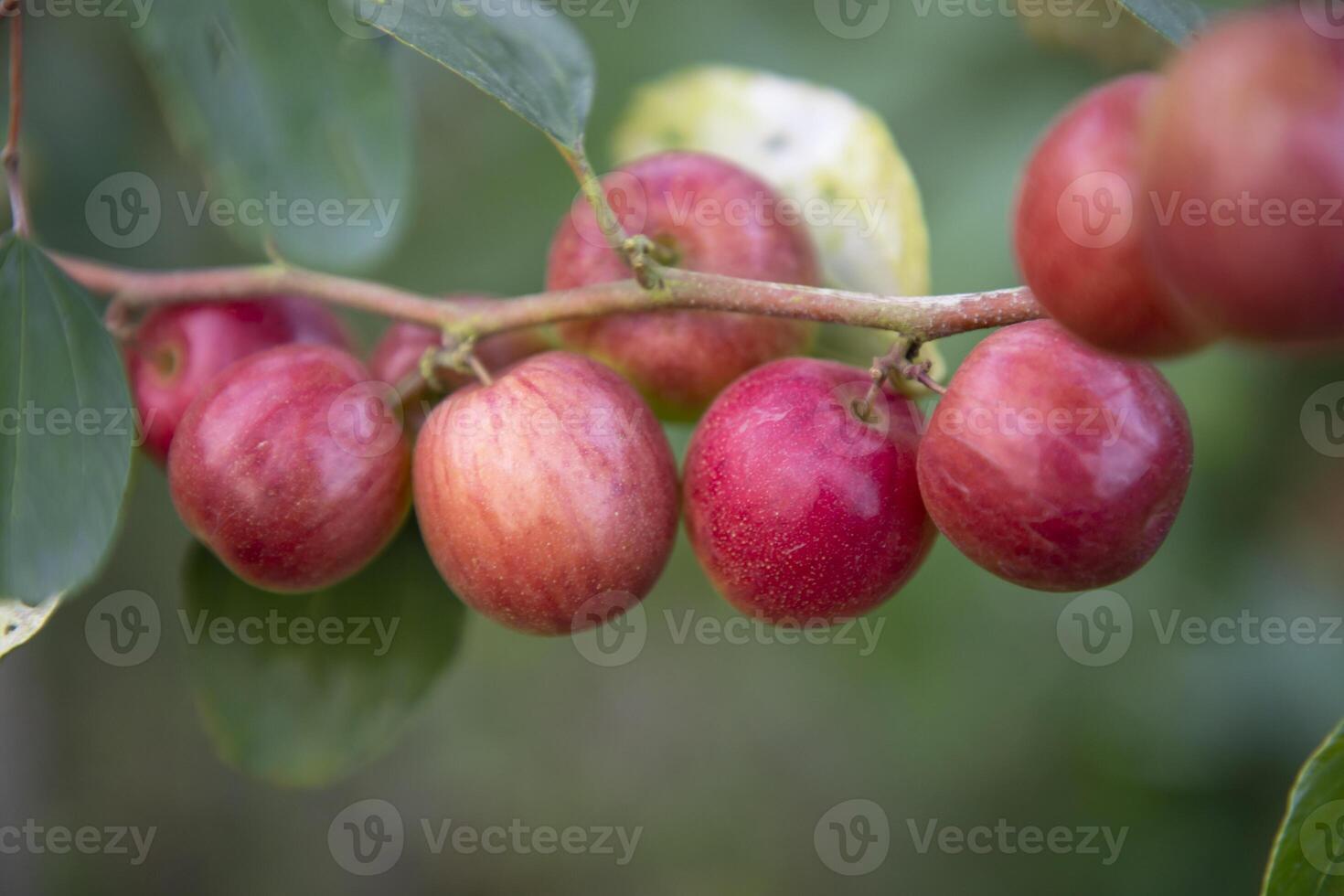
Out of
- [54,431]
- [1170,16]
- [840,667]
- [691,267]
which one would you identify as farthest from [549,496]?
[840,667]

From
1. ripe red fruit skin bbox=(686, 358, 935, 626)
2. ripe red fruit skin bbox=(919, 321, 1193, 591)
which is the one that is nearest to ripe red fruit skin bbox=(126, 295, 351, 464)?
ripe red fruit skin bbox=(686, 358, 935, 626)

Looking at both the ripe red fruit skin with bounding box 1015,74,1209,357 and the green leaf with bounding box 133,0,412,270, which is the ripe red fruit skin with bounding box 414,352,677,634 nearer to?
the green leaf with bounding box 133,0,412,270

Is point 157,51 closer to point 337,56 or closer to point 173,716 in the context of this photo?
point 337,56

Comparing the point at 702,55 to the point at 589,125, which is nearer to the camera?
the point at 589,125

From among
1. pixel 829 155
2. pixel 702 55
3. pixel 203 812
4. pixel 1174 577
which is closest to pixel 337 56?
pixel 829 155

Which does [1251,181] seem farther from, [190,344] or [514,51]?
[190,344]

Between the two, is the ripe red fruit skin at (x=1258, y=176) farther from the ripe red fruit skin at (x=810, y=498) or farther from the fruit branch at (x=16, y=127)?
the fruit branch at (x=16, y=127)
